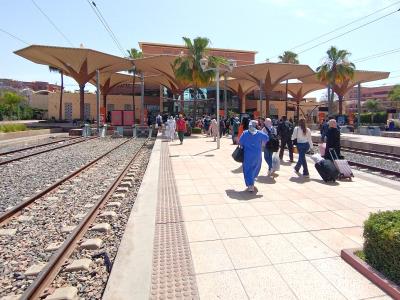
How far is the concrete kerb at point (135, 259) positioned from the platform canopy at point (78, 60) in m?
40.4

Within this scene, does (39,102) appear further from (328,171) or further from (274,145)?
(328,171)

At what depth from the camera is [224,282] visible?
3.54 meters

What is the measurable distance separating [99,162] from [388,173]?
10.1m

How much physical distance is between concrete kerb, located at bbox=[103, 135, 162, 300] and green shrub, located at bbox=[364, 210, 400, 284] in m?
Result: 2.30

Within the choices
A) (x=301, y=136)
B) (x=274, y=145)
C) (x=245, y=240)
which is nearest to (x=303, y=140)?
(x=301, y=136)

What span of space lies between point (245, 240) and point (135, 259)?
4.89ft

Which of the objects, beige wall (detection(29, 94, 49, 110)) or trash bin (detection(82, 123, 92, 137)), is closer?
trash bin (detection(82, 123, 92, 137))

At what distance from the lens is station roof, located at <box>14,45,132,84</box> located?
41719 mm

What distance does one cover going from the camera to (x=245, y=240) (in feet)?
15.4

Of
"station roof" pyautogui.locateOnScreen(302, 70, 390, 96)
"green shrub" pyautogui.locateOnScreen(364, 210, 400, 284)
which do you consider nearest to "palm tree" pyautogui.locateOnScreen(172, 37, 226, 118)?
"station roof" pyautogui.locateOnScreen(302, 70, 390, 96)

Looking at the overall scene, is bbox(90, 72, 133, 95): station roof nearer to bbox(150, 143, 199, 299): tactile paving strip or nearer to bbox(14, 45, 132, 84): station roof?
bbox(14, 45, 132, 84): station roof

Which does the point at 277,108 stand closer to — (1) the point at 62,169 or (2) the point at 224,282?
(1) the point at 62,169

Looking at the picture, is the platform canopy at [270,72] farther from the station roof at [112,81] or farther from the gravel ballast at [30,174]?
the gravel ballast at [30,174]

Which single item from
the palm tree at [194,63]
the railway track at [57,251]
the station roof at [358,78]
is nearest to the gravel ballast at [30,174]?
the railway track at [57,251]
